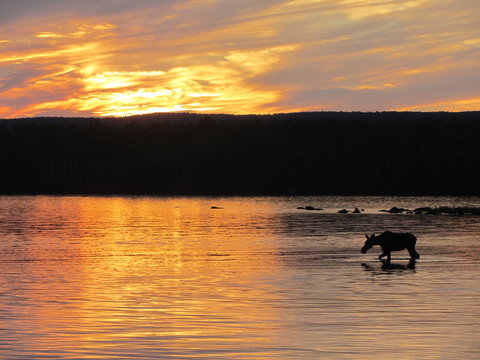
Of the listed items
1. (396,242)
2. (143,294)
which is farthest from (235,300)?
(396,242)

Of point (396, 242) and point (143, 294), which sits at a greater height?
point (396, 242)

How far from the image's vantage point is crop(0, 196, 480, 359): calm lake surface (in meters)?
16.0

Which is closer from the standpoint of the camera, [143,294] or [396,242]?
[143,294]

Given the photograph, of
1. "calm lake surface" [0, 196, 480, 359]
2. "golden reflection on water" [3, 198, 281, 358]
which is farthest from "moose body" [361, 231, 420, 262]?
"golden reflection on water" [3, 198, 281, 358]

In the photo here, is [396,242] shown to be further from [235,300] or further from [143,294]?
[143,294]

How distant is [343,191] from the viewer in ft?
544

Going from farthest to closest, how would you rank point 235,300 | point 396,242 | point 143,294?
point 396,242 < point 143,294 < point 235,300

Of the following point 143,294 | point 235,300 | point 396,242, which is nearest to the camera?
point 235,300

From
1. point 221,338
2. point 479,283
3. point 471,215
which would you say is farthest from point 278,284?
point 471,215

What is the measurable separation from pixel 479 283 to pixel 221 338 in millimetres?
11381

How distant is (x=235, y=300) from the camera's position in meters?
22.2

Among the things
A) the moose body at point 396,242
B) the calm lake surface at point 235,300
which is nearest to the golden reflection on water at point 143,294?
the calm lake surface at point 235,300

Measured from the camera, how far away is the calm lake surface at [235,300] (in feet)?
52.5

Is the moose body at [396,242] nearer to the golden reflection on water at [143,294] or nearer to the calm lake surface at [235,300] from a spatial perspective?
the calm lake surface at [235,300]
